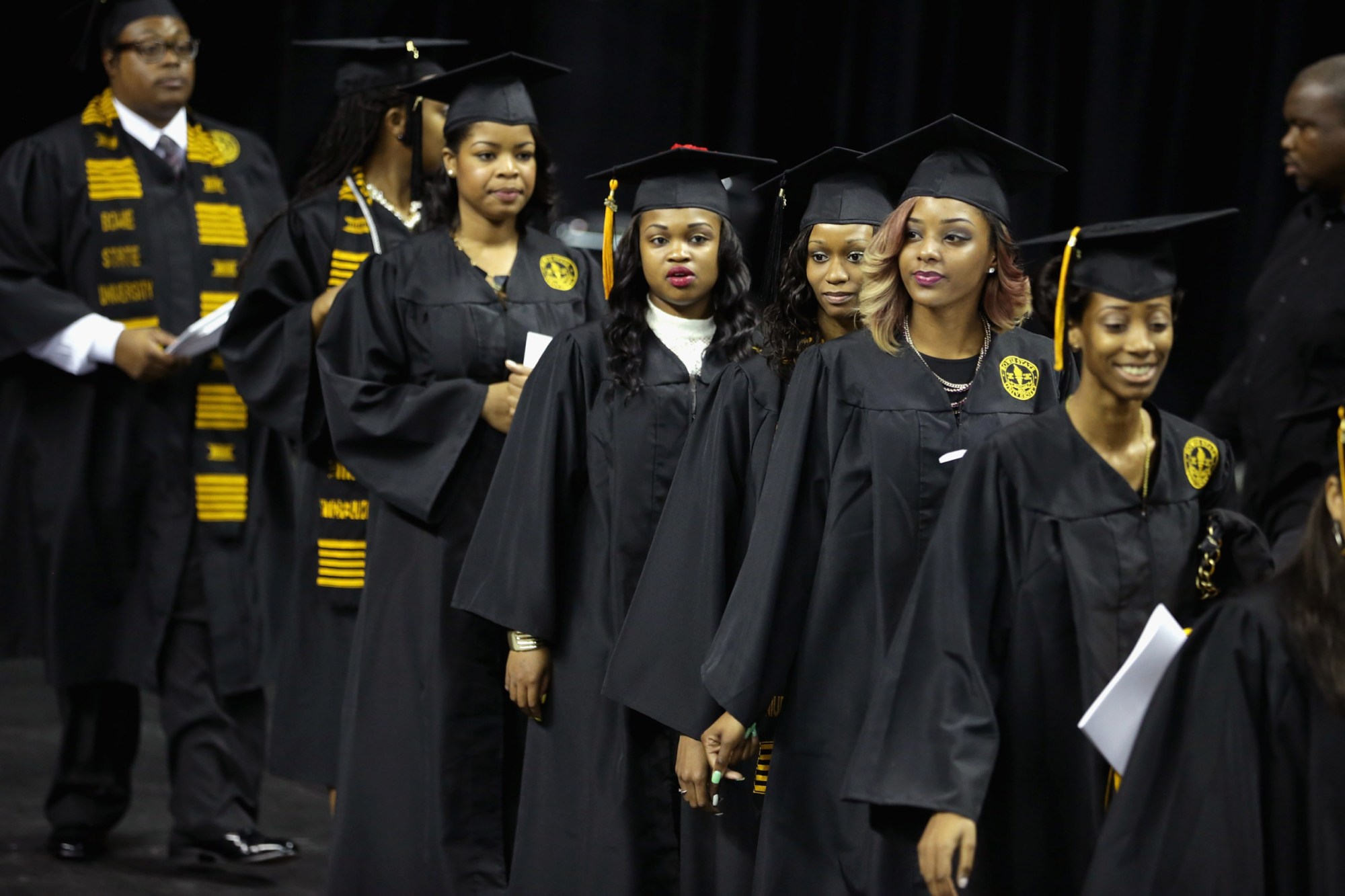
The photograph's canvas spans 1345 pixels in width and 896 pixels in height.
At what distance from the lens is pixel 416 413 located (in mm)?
4062

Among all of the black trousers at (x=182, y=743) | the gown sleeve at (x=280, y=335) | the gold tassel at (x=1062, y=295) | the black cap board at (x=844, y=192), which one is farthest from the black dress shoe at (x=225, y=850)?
the gold tassel at (x=1062, y=295)

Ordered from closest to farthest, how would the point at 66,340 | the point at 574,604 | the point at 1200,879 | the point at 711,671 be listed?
the point at 1200,879 < the point at 711,671 < the point at 574,604 < the point at 66,340

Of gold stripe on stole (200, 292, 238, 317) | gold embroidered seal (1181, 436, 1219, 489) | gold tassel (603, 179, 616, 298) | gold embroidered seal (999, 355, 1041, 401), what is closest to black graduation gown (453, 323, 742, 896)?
gold tassel (603, 179, 616, 298)

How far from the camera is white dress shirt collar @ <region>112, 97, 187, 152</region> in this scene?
5.13m

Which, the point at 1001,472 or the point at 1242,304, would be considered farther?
the point at 1242,304

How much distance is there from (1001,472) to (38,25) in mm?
5606

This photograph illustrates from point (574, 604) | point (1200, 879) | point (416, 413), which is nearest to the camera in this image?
point (1200, 879)

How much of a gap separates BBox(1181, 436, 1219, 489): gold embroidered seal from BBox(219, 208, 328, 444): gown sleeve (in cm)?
253

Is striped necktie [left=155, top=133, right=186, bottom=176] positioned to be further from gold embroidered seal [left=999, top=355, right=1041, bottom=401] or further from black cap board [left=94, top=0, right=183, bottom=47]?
gold embroidered seal [left=999, top=355, right=1041, bottom=401]

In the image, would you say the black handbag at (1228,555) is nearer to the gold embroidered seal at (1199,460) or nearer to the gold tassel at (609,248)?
the gold embroidered seal at (1199,460)

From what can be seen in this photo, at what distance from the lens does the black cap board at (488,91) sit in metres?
4.14

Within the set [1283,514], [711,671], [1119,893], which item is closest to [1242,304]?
[1283,514]

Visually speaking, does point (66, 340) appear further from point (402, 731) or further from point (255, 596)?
point (402, 731)

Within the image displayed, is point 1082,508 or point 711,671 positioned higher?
point 1082,508
